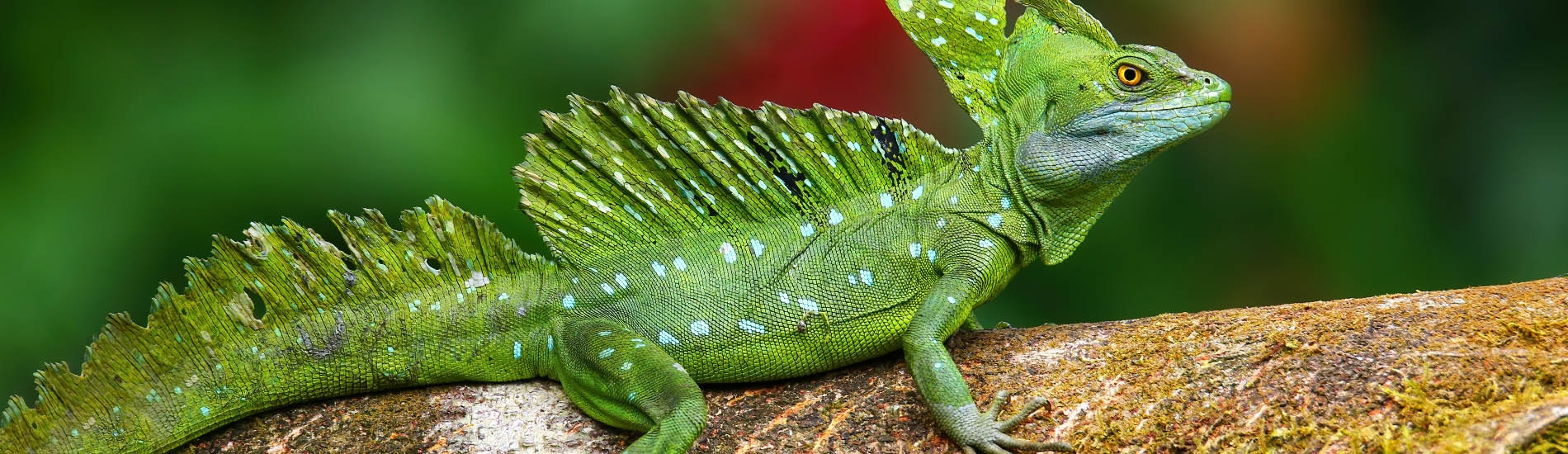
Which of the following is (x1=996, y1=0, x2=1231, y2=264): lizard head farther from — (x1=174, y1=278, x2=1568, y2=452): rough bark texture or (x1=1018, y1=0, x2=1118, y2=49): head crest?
(x1=174, y1=278, x2=1568, y2=452): rough bark texture

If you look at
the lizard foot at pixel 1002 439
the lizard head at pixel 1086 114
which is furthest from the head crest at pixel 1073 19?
the lizard foot at pixel 1002 439

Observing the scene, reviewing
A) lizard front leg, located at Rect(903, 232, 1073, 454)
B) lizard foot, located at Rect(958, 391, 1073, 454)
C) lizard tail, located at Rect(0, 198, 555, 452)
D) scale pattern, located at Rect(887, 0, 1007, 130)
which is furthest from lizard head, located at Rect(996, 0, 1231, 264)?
lizard tail, located at Rect(0, 198, 555, 452)

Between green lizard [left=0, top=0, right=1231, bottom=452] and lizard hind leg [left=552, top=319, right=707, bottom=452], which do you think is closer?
lizard hind leg [left=552, top=319, right=707, bottom=452]

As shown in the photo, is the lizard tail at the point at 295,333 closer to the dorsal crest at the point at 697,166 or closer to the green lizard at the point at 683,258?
the green lizard at the point at 683,258

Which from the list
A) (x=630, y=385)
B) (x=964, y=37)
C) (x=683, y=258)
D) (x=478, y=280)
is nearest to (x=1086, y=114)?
(x=964, y=37)

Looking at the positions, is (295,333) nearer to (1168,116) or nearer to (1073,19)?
(1073,19)
